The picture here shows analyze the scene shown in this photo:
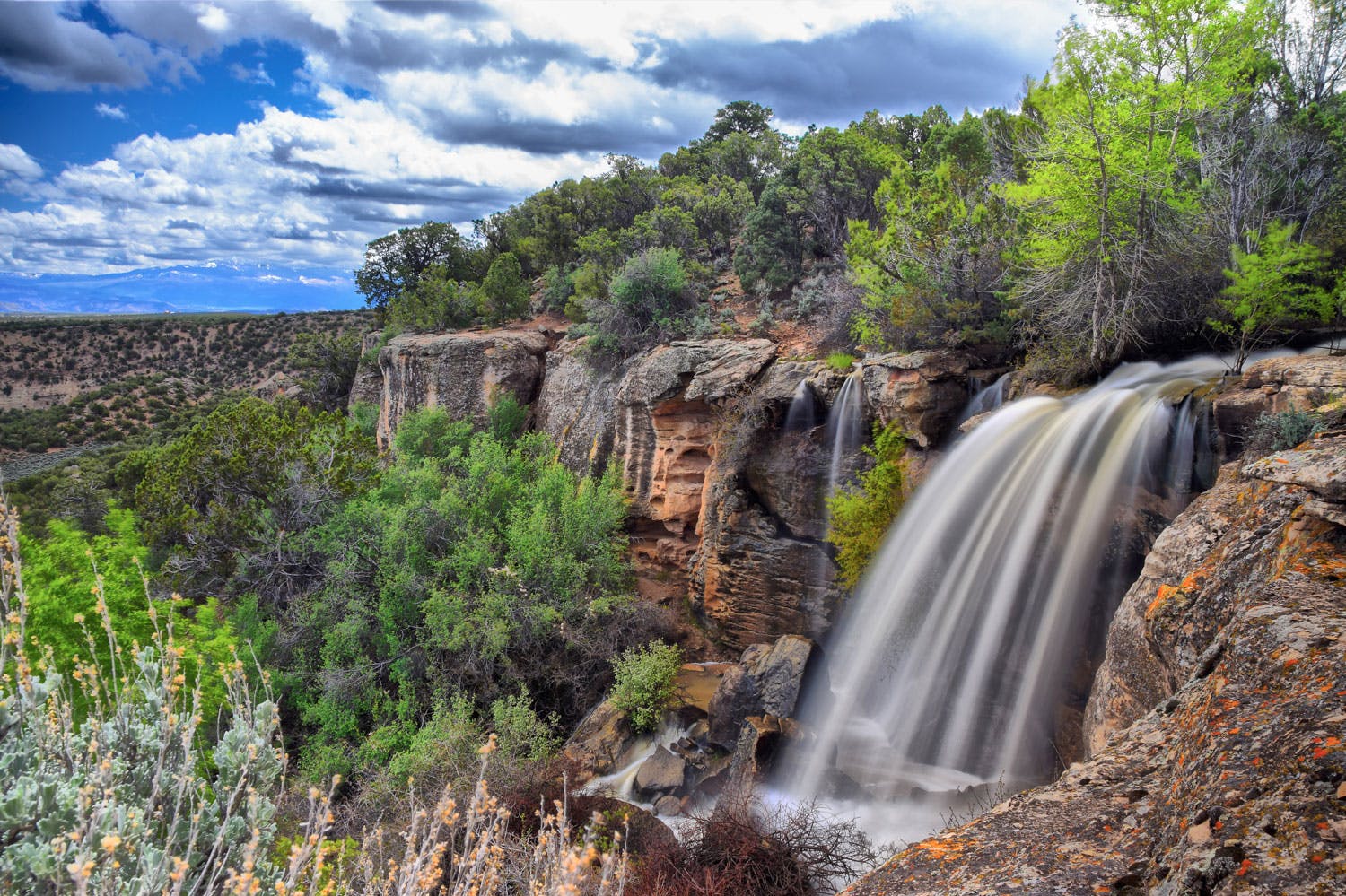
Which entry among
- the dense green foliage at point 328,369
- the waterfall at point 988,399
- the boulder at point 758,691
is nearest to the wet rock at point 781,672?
the boulder at point 758,691

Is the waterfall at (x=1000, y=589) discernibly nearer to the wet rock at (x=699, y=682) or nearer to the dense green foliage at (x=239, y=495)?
the wet rock at (x=699, y=682)

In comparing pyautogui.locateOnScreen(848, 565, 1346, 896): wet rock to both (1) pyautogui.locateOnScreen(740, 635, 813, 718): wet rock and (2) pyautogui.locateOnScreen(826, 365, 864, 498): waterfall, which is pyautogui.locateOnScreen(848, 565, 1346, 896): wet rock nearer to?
(1) pyautogui.locateOnScreen(740, 635, 813, 718): wet rock

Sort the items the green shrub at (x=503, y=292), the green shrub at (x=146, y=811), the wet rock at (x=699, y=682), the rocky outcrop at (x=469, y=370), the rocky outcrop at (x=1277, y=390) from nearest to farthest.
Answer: the green shrub at (x=146, y=811) < the rocky outcrop at (x=1277, y=390) < the wet rock at (x=699, y=682) < the rocky outcrop at (x=469, y=370) < the green shrub at (x=503, y=292)

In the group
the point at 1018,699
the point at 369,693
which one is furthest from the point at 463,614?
the point at 1018,699

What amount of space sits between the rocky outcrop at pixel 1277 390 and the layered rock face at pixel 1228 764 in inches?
126

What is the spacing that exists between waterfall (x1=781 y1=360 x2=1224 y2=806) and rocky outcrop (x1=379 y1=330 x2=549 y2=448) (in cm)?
1639

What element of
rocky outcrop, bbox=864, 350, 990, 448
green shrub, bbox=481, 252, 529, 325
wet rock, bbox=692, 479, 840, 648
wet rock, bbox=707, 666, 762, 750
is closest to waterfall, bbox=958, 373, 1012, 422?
rocky outcrop, bbox=864, 350, 990, 448

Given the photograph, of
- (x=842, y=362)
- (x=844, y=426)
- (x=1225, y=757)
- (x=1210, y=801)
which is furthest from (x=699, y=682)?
(x=1210, y=801)

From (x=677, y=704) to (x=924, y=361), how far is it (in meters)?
7.99

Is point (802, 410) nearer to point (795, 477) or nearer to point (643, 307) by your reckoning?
point (795, 477)

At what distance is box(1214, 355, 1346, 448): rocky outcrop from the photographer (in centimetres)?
721

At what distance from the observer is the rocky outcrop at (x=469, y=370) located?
23.8m

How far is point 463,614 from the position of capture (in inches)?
557

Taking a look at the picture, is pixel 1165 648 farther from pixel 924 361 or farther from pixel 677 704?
pixel 677 704
